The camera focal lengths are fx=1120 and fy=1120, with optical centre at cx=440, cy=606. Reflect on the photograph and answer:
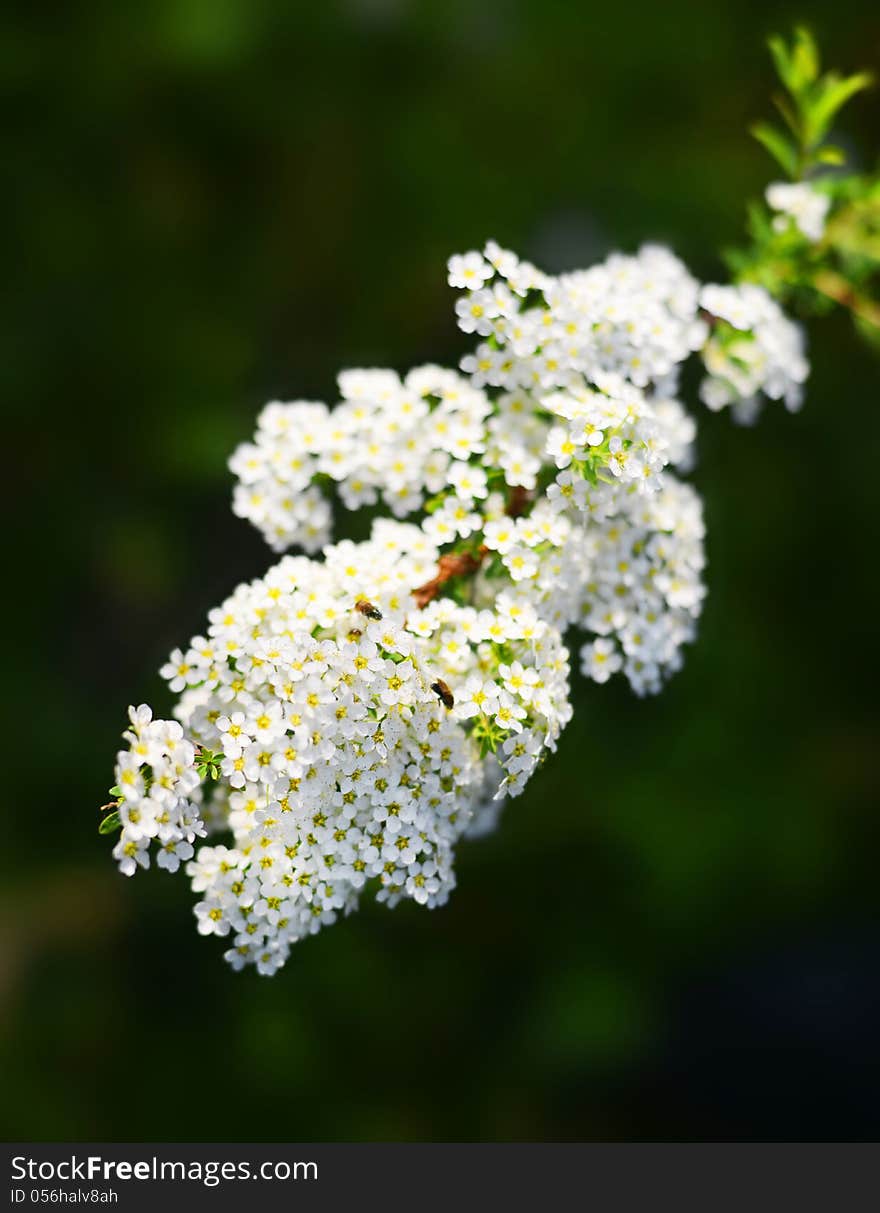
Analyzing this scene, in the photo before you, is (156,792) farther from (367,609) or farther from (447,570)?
(447,570)

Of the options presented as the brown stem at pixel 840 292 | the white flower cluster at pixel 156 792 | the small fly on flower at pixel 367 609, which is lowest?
the white flower cluster at pixel 156 792

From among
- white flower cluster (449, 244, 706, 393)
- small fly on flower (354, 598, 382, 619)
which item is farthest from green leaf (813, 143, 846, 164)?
small fly on flower (354, 598, 382, 619)

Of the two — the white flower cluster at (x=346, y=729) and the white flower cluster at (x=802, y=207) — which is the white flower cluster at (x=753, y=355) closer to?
the white flower cluster at (x=802, y=207)

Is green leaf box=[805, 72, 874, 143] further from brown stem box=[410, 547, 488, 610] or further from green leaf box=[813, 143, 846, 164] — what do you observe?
brown stem box=[410, 547, 488, 610]

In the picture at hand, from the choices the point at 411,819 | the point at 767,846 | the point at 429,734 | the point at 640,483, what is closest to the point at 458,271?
the point at 640,483

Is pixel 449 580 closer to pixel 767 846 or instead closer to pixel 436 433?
pixel 436 433

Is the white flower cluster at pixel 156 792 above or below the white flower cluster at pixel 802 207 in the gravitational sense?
below

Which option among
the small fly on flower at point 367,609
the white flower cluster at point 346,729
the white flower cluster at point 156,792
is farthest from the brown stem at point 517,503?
the white flower cluster at point 156,792
